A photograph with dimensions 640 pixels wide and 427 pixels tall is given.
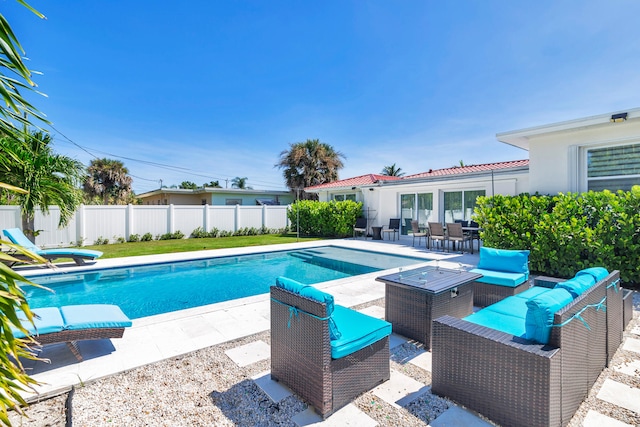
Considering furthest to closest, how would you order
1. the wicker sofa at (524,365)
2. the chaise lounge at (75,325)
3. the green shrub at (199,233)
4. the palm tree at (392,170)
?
the palm tree at (392,170) < the green shrub at (199,233) < the chaise lounge at (75,325) < the wicker sofa at (524,365)

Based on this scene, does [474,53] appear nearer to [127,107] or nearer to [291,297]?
[291,297]

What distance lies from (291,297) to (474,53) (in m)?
11.9

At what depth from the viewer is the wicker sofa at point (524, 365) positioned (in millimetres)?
2398

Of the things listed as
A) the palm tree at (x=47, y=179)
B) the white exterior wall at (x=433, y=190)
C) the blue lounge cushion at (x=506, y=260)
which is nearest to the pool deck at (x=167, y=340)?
the blue lounge cushion at (x=506, y=260)

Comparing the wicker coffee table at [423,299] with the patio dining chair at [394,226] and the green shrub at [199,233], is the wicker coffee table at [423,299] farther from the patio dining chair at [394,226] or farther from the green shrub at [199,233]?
the green shrub at [199,233]

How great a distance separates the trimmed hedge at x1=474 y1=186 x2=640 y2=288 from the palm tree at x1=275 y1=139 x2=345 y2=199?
19.1m

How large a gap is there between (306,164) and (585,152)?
20731 millimetres

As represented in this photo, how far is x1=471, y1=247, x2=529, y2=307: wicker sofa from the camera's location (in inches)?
205

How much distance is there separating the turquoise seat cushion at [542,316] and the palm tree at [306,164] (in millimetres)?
24741

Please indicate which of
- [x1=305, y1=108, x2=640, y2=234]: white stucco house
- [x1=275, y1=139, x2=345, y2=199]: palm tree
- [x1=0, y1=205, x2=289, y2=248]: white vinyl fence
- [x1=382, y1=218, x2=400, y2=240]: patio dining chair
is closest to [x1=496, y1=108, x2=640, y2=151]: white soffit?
[x1=305, y1=108, x2=640, y2=234]: white stucco house

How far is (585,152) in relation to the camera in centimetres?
834

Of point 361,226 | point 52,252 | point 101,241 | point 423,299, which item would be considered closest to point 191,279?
point 52,252

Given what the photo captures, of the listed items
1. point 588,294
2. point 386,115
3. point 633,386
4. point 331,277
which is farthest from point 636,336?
point 386,115

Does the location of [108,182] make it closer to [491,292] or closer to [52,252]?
[52,252]
